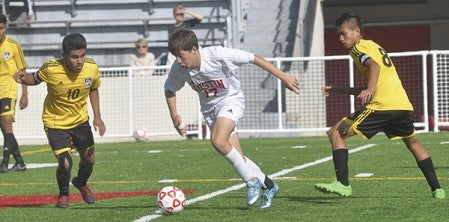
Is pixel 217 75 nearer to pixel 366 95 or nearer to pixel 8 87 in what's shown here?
pixel 366 95

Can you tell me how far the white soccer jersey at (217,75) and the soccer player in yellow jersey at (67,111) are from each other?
1088 mm

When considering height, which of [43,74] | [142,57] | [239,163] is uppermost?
[43,74]

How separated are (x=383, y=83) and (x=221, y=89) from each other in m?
1.41

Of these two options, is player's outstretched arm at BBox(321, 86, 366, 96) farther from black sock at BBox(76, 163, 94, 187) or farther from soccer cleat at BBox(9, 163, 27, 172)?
soccer cleat at BBox(9, 163, 27, 172)

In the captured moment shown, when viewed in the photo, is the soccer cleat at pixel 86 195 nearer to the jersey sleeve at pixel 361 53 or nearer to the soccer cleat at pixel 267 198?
the soccer cleat at pixel 267 198

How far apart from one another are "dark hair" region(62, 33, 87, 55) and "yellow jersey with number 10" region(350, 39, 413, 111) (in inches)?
91.9

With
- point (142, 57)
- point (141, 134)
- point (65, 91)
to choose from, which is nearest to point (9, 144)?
point (65, 91)

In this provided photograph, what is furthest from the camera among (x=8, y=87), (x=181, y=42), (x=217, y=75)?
(x=8, y=87)

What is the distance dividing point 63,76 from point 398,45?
58.9 ft

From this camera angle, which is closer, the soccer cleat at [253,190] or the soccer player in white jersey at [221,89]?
the soccer cleat at [253,190]

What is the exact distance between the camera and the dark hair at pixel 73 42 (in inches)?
429

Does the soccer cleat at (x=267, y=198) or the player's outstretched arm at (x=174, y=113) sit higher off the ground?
the player's outstretched arm at (x=174, y=113)

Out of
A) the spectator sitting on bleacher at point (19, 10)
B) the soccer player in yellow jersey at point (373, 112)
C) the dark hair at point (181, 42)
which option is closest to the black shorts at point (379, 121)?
the soccer player in yellow jersey at point (373, 112)

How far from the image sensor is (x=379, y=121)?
10852 mm
